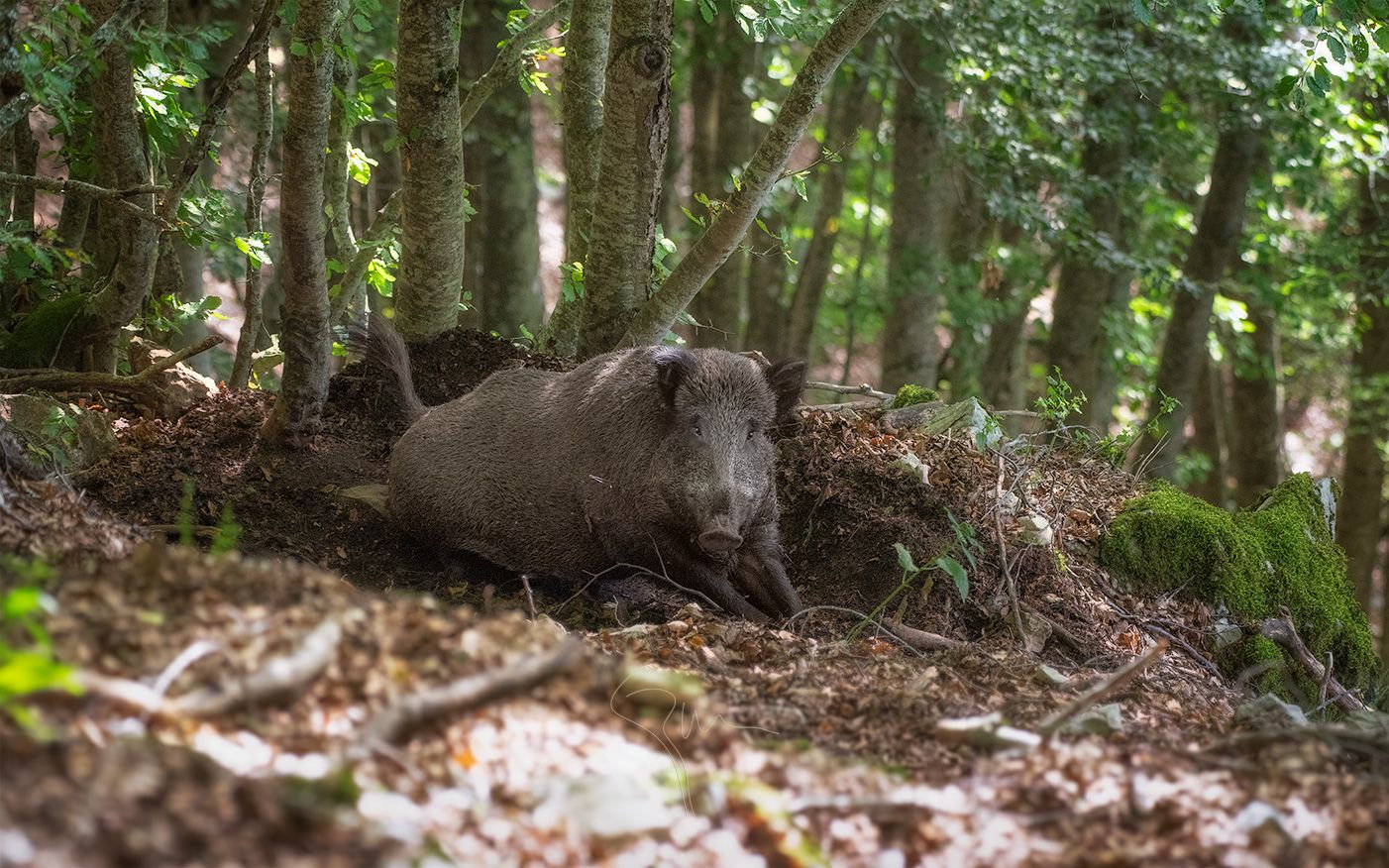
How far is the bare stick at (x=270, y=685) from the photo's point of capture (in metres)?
2.45

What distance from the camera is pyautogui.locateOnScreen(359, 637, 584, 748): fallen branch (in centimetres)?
255

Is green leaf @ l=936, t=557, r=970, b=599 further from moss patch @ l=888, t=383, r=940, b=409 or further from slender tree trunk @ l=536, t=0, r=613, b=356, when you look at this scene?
slender tree trunk @ l=536, t=0, r=613, b=356

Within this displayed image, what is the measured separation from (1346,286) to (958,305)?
17.6 feet

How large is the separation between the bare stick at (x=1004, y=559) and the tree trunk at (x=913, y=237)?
6326mm

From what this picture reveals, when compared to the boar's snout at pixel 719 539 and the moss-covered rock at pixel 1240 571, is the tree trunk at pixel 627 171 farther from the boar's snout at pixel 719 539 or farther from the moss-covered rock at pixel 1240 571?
the moss-covered rock at pixel 1240 571

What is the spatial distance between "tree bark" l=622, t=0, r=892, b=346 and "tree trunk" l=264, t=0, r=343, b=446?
1789 millimetres

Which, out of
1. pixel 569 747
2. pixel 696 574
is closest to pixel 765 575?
pixel 696 574

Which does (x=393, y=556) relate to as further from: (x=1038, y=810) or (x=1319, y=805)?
(x=1319, y=805)

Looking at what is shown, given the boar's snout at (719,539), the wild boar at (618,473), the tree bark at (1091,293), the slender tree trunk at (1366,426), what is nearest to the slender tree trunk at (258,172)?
the wild boar at (618,473)

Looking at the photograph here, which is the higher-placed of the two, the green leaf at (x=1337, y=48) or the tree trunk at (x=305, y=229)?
the green leaf at (x=1337, y=48)

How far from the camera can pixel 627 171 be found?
22.8 feet

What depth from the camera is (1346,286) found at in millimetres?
14227

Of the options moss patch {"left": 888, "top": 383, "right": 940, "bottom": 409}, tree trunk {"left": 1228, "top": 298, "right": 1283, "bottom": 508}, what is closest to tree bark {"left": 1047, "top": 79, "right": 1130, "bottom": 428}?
tree trunk {"left": 1228, "top": 298, "right": 1283, "bottom": 508}

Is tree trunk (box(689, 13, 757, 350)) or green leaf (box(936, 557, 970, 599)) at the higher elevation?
tree trunk (box(689, 13, 757, 350))
